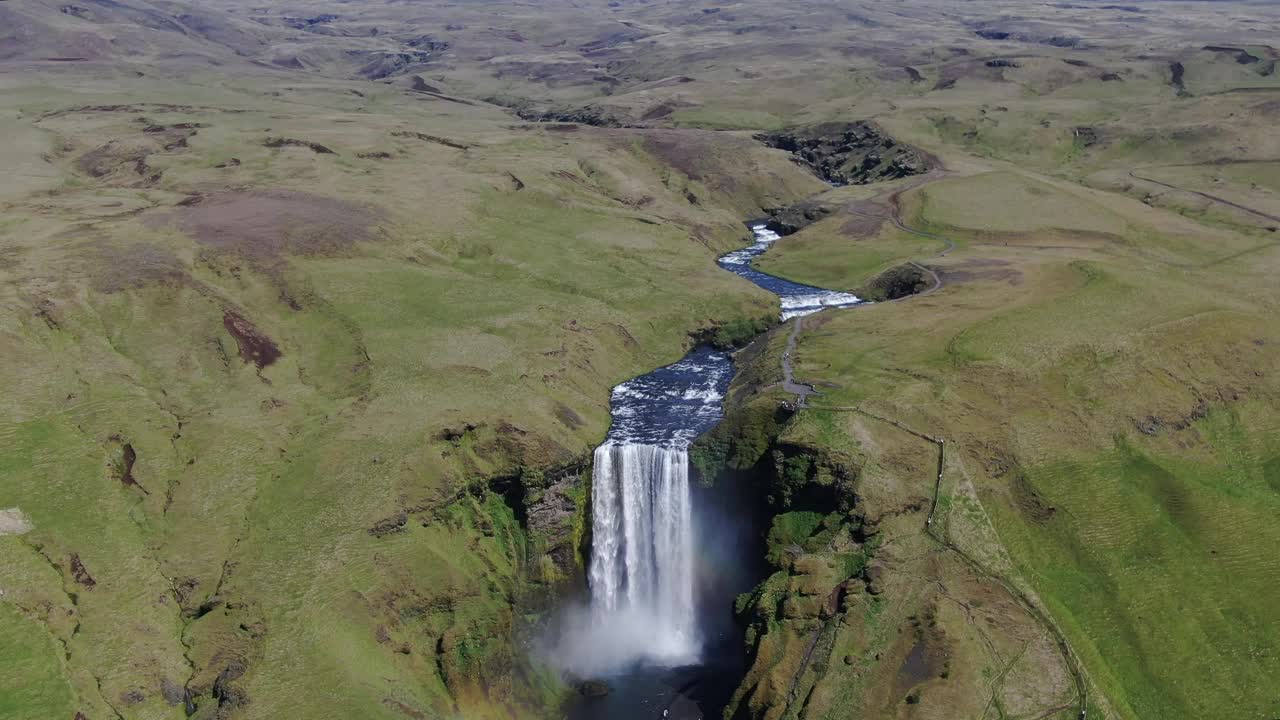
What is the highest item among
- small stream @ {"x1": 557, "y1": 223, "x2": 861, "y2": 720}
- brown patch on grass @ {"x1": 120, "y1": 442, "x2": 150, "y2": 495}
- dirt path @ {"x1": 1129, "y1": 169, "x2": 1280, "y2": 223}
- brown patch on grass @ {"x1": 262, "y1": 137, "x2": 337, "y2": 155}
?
brown patch on grass @ {"x1": 262, "y1": 137, "x2": 337, "y2": 155}

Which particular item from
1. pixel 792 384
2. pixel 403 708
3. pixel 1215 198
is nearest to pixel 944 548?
pixel 792 384

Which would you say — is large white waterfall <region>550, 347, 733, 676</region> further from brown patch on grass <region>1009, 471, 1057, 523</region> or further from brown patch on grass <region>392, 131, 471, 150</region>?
brown patch on grass <region>392, 131, 471, 150</region>

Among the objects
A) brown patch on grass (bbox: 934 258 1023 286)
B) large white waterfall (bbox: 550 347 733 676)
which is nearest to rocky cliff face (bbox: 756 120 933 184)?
brown patch on grass (bbox: 934 258 1023 286)

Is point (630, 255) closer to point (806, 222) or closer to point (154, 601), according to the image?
point (806, 222)

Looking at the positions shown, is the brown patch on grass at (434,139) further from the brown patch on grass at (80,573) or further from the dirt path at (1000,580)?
the brown patch on grass at (80,573)

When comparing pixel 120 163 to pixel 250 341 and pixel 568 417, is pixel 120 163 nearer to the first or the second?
pixel 250 341

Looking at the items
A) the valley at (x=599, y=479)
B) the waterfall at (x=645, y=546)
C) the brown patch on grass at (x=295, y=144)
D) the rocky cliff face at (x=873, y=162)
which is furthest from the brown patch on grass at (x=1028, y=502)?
the brown patch on grass at (x=295, y=144)
